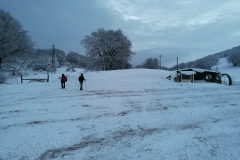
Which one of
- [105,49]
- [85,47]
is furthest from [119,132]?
[85,47]

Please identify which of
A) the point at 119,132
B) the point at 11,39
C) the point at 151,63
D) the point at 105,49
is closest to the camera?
the point at 119,132

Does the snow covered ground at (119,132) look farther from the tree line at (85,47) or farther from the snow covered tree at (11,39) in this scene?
the tree line at (85,47)

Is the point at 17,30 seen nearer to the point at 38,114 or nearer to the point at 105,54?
the point at 105,54

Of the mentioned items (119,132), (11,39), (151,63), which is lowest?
(119,132)

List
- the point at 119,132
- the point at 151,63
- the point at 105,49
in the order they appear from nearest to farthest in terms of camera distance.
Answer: the point at 119,132 → the point at 105,49 → the point at 151,63

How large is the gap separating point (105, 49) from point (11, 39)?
23669 millimetres

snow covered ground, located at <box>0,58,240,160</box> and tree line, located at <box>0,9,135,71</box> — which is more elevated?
tree line, located at <box>0,9,135,71</box>

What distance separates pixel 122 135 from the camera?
7.34m

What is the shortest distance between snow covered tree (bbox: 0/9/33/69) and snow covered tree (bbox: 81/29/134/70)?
15.8 metres

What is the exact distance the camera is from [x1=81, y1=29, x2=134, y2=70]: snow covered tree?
54.2 m

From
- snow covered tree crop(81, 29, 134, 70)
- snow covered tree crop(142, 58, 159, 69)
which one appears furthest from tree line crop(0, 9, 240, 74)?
snow covered tree crop(142, 58, 159, 69)

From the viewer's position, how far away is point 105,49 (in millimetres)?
54250

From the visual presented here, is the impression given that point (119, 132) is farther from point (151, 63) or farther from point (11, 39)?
point (151, 63)

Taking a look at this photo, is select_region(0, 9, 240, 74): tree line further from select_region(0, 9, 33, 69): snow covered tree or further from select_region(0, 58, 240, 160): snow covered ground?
select_region(0, 58, 240, 160): snow covered ground
